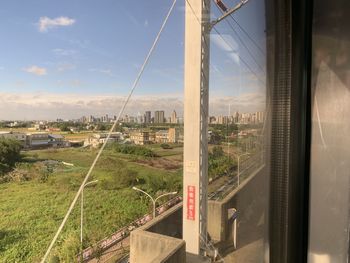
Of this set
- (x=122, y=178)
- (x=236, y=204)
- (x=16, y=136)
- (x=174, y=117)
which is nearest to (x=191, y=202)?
(x=236, y=204)

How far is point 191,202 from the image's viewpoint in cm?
135

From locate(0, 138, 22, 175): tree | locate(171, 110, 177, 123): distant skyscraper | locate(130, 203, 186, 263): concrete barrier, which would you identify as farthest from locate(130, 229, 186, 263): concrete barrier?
locate(0, 138, 22, 175): tree

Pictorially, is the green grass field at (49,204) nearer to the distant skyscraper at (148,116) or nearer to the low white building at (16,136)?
the low white building at (16,136)

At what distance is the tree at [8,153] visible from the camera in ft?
2.31

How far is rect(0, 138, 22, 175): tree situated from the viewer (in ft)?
2.31

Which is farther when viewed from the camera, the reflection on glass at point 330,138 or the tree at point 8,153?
the reflection on glass at point 330,138

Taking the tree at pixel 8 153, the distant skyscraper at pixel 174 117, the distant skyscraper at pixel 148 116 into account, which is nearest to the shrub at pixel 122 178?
the distant skyscraper at pixel 174 117

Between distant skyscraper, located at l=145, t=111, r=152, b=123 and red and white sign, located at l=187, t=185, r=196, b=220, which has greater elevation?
distant skyscraper, located at l=145, t=111, r=152, b=123

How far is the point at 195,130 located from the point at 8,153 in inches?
30.9

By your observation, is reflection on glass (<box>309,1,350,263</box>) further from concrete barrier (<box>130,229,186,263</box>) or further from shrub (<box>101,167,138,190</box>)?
shrub (<box>101,167,138,190</box>)

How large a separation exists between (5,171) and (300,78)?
0.83 m

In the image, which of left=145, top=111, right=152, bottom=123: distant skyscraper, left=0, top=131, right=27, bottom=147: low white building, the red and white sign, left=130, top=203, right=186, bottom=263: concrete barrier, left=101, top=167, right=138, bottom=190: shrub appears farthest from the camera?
left=101, top=167, right=138, bottom=190: shrub

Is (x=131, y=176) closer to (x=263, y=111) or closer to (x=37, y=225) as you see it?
(x=37, y=225)

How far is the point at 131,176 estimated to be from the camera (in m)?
3.19
